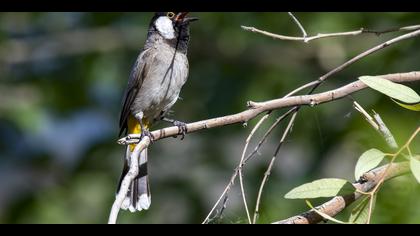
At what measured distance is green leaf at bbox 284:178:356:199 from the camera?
6.32 feet

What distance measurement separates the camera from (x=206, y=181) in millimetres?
5781

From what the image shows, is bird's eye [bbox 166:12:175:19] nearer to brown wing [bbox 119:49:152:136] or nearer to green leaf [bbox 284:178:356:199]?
brown wing [bbox 119:49:152:136]

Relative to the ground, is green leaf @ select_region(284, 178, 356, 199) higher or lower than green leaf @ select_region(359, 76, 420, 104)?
lower

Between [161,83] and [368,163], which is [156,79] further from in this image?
[368,163]

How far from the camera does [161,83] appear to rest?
149 inches

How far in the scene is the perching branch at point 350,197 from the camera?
1967 millimetres

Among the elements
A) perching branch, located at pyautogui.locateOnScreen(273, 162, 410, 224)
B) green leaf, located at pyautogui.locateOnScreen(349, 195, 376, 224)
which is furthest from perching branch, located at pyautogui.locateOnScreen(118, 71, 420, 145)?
green leaf, located at pyautogui.locateOnScreen(349, 195, 376, 224)

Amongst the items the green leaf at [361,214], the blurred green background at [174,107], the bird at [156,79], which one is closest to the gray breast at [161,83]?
the bird at [156,79]

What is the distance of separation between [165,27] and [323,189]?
2.02 m

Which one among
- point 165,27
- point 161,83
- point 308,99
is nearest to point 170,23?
point 165,27

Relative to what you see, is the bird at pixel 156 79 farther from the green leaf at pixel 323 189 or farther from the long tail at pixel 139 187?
the green leaf at pixel 323 189

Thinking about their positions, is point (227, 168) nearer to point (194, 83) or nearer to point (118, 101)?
point (194, 83)

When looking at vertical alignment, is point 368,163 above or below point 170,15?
below

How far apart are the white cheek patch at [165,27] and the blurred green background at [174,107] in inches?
63.0
